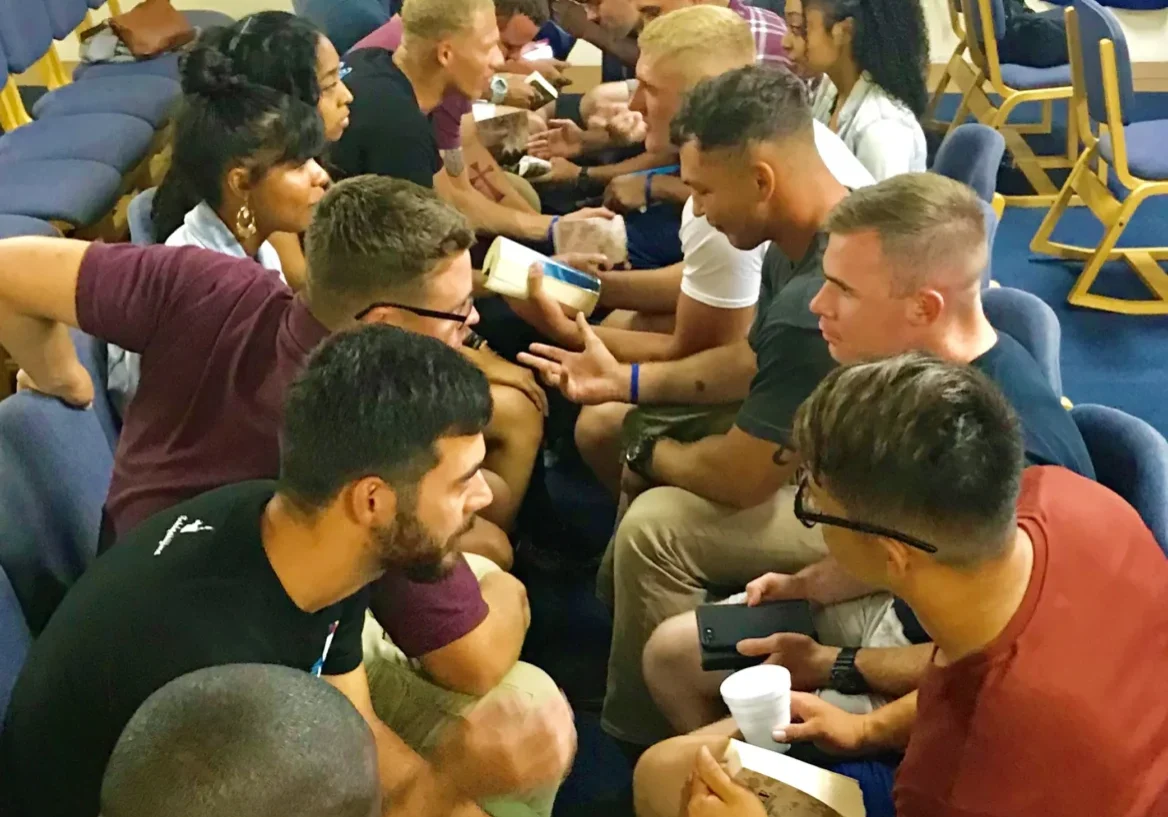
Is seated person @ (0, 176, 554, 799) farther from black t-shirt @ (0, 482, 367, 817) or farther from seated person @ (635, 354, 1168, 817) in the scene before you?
seated person @ (635, 354, 1168, 817)

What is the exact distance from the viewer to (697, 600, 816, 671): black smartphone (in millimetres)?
1489

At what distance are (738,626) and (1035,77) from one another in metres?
3.53

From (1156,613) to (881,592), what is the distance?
527 millimetres

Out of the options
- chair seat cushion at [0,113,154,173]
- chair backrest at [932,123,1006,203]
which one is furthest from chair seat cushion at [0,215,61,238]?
chair backrest at [932,123,1006,203]

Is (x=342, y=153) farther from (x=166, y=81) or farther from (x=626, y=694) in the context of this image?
(x=166, y=81)

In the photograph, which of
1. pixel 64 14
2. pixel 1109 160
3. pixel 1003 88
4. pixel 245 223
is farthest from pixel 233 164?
pixel 1003 88

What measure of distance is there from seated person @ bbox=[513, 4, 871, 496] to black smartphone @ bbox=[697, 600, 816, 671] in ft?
1.50

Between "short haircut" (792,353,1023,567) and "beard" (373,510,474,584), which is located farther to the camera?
"beard" (373,510,474,584)

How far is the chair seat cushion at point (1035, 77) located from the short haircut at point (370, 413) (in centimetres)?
377

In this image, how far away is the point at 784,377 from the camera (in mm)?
1581

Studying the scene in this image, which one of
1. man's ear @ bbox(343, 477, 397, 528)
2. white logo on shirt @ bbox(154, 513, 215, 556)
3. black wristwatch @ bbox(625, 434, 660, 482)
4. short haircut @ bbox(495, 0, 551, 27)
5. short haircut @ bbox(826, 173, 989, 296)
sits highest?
short haircut @ bbox(826, 173, 989, 296)

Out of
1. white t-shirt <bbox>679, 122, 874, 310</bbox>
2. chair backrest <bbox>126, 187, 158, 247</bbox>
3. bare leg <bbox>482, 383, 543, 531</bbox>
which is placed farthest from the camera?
bare leg <bbox>482, 383, 543, 531</bbox>

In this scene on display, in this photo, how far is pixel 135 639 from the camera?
1.01 meters

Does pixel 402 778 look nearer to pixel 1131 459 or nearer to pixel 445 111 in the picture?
pixel 1131 459
